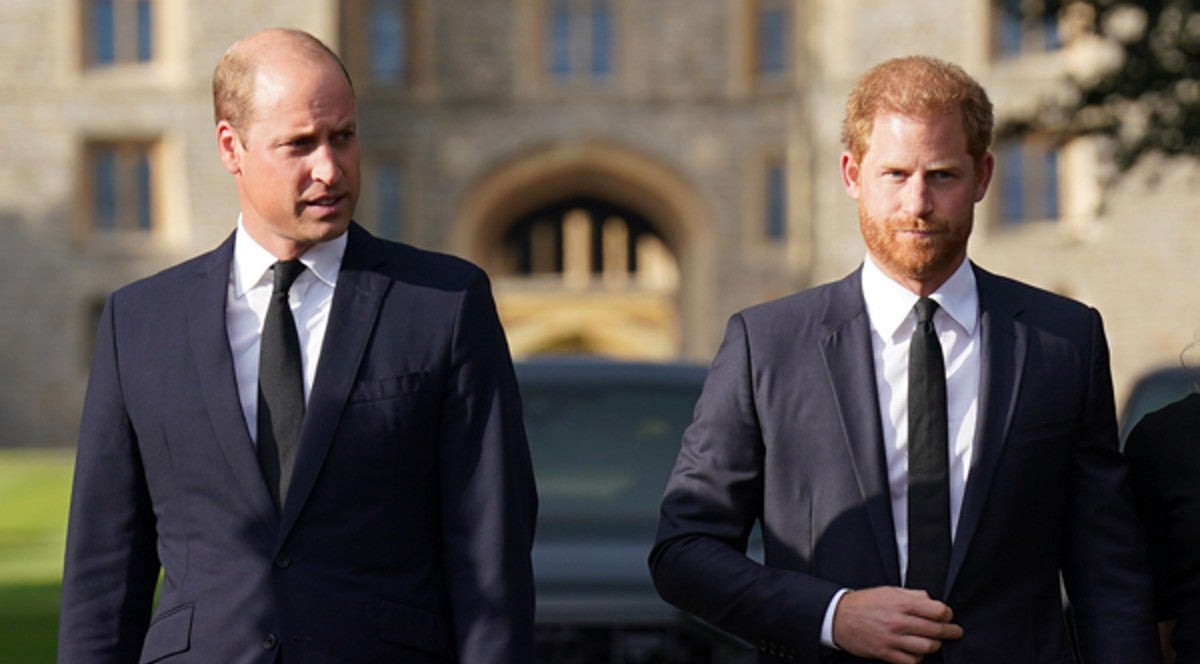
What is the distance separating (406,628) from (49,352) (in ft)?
102

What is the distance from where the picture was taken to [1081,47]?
107ft

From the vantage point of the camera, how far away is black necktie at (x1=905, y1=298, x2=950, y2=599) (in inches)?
119

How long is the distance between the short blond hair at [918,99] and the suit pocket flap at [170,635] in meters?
1.23

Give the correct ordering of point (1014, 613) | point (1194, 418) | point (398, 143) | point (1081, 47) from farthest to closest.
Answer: point (398, 143) → point (1081, 47) → point (1194, 418) → point (1014, 613)

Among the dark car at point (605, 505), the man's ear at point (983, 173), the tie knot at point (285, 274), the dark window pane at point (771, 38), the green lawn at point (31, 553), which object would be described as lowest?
the green lawn at point (31, 553)

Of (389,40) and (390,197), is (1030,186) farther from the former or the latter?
(389,40)

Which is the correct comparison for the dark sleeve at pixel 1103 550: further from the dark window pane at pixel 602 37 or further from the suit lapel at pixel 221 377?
the dark window pane at pixel 602 37

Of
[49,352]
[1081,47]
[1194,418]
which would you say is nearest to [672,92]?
[1081,47]

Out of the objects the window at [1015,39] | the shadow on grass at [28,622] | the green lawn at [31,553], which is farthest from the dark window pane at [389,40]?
the shadow on grass at [28,622]

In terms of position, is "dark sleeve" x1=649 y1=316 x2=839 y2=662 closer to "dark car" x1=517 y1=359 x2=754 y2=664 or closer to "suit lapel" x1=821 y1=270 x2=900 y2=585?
"suit lapel" x1=821 y1=270 x2=900 y2=585

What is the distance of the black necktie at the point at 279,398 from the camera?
10.2 ft

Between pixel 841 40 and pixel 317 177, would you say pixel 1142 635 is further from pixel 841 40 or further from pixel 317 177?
pixel 841 40

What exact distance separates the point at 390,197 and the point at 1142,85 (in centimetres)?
2264

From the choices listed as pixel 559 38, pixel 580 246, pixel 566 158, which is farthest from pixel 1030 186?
pixel 580 246
